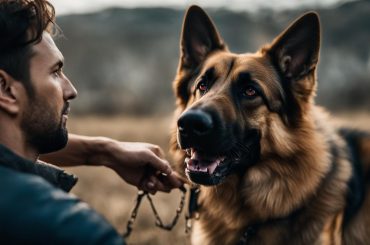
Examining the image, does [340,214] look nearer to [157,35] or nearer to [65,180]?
[65,180]

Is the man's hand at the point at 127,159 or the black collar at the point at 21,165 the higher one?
the black collar at the point at 21,165

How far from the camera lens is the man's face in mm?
2166

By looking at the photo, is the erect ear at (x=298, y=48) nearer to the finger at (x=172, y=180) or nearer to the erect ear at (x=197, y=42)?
the erect ear at (x=197, y=42)

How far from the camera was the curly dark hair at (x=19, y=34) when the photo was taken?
208 cm

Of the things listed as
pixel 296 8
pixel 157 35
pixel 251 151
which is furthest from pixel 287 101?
pixel 157 35

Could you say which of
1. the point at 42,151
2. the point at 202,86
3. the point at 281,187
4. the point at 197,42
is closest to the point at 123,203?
the point at 197,42

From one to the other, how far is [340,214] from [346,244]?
191mm

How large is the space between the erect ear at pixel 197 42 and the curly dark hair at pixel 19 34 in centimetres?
181

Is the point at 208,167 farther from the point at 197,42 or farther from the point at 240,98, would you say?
the point at 197,42

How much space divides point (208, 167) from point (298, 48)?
1054 mm

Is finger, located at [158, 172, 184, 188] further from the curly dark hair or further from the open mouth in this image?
the curly dark hair

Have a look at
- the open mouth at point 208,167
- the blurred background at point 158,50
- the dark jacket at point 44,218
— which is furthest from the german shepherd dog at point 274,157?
the blurred background at point 158,50

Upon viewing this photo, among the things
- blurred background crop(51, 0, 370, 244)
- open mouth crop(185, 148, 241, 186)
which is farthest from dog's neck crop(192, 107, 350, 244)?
blurred background crop(51, 0, 370, 244)

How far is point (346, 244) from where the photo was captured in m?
3.48
